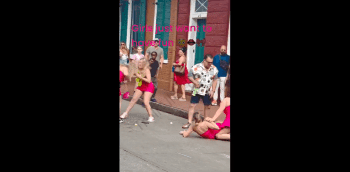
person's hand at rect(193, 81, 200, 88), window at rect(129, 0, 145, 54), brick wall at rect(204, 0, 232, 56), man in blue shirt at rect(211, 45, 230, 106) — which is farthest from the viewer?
window at rect(129, 0, 145, 54)

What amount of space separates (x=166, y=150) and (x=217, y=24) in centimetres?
729

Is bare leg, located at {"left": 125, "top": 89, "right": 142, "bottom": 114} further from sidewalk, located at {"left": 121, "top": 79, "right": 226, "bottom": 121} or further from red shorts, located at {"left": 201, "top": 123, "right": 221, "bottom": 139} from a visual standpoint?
red shorts, located at {"left": 201, "top": 123, "right": 221, "bottom": 139}

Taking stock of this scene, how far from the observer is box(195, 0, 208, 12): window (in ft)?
45.6

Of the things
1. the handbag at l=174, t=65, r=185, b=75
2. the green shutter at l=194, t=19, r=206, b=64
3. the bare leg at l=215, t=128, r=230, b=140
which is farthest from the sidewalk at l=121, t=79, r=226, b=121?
the bare leg at l=215, t=128, r=230, b=140

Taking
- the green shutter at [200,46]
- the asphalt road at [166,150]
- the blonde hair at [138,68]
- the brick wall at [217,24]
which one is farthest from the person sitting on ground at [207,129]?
the green shutter at [200,46]

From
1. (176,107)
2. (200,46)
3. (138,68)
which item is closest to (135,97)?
(138,68)

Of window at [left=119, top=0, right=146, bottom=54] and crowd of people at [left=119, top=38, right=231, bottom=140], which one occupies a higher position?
window at [left=119, top=0, right=146, bottom=54]

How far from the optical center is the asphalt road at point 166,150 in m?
5.69

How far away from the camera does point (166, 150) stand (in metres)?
6.68

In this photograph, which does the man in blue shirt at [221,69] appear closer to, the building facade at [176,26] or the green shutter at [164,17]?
the building facade at [176,26]
